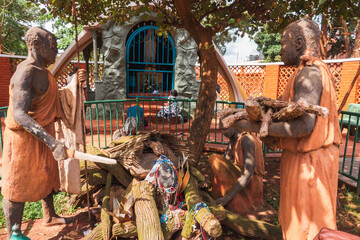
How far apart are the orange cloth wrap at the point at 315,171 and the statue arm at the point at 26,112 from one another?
6.22 feet

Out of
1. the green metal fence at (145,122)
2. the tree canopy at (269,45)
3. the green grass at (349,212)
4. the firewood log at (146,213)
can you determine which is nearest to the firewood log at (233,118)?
the firewood log at (146,213)

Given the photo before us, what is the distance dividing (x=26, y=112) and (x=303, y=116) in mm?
2245

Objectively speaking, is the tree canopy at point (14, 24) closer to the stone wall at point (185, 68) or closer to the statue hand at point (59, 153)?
the stone wall at point (185, 68)

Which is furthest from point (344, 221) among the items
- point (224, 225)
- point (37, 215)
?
point (37, 215)

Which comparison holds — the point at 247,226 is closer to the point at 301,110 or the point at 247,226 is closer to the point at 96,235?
the point at 96,235

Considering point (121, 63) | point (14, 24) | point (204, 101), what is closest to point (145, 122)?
point (204, 101)

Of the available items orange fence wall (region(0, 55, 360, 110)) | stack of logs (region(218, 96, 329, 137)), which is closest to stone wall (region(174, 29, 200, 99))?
orange fence wall (region(0, 55, 360, 110))

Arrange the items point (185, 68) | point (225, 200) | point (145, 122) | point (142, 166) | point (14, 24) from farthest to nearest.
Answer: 1. point (14, 24)
2. point (185, 68)
3. point (145, 122)
4. point (225, 200)
5. point (142, 166)

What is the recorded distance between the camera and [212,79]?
4145mm

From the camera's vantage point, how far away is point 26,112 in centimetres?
214

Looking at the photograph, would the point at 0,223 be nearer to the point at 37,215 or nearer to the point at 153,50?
the point at 37,215

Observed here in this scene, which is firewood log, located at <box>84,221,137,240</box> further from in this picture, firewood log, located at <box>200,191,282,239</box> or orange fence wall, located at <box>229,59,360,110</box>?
orange fence wall, located at <box>229,59,360,110</box>

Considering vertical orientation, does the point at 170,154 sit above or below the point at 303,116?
below

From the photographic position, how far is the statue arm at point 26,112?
6.91ft
